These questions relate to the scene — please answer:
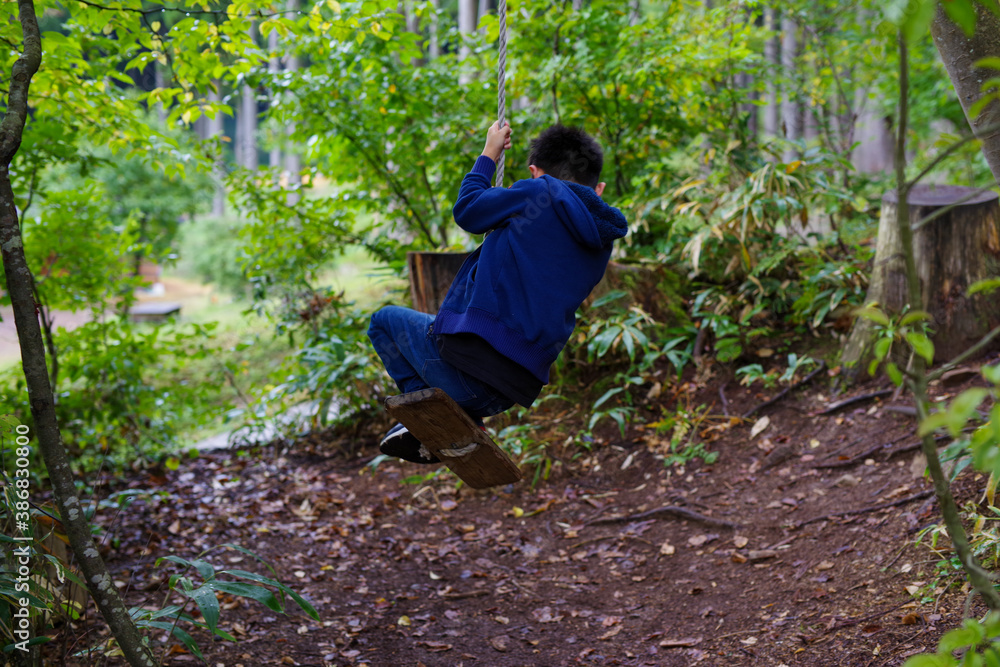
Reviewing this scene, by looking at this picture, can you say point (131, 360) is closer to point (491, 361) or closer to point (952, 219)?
point (491, 361)

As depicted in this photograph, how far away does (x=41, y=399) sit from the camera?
2146 millimetres

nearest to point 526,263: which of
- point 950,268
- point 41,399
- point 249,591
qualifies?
point 249,591

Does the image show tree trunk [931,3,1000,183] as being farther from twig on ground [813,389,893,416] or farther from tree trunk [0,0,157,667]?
tree trunk [0,0,157,667]

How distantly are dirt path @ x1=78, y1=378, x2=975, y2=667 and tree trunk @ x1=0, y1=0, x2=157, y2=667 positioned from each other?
87 centimetres

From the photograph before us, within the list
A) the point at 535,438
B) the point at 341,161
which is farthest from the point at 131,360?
the point at 535,438

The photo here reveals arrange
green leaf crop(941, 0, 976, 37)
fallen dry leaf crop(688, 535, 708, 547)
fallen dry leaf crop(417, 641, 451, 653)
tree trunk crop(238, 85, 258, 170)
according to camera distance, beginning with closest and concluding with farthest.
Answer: green leaf crop(941, 0, 976, 37) → fallen dry leaf crop(417, 641, 451, 653) → fallen dry leaf crop(688, 535, 708, 547) → tree trunk crop(238, 85, 258, 170)

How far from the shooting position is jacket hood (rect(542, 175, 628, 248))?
2545mm

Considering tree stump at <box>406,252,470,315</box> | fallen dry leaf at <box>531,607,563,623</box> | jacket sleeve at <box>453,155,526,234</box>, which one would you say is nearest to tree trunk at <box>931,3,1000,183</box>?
jacket sleeve at <box>453,155,526,234</box>

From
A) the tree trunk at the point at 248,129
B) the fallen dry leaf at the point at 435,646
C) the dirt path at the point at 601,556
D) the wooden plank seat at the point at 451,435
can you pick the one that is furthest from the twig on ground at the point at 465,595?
the tree trunk at the point at 248,129

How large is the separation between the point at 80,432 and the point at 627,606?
462 centimetres

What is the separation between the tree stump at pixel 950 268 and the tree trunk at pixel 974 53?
202 centimetres

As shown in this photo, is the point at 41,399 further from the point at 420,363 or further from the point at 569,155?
the point at 569,155

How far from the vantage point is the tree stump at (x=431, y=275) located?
454 cm

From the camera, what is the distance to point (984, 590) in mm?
1425
